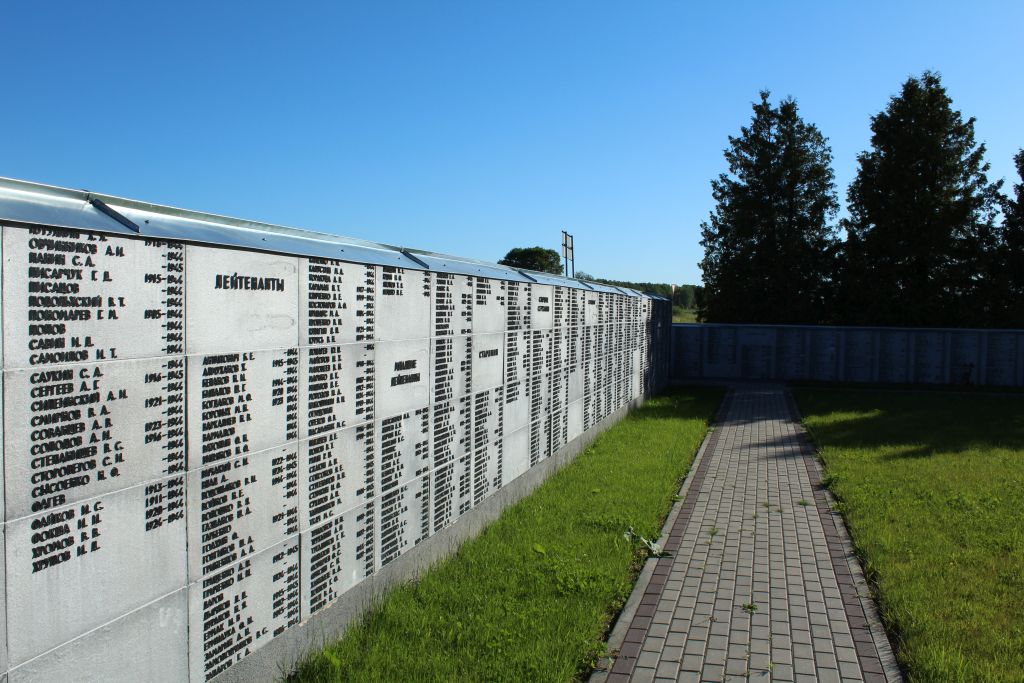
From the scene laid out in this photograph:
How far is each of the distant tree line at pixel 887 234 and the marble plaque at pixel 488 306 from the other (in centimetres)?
2485

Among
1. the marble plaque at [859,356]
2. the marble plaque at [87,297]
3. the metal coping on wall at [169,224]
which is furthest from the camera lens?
the marble plaque at [859,356]

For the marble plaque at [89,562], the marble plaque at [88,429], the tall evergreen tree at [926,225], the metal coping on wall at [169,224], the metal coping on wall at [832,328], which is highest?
the tall evergreen tree at [926,225]

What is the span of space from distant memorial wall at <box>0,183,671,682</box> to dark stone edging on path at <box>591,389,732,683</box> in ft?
5.39

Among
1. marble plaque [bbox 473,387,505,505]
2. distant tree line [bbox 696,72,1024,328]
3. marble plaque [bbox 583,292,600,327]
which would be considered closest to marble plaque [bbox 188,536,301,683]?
marble plaque [bbox 473,387,505,505]

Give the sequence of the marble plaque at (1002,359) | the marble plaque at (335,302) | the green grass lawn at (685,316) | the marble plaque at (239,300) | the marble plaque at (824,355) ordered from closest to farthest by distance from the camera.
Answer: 1. the marble plaque at (239,300)
2. the marble plaque at (335,302)
3. the marble plaque at (1002,359)
4. the marble plaque at (824,355)
5. the green grass lawn at (685,316)

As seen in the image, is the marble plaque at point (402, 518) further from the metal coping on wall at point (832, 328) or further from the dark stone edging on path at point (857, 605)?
the metal coping on wall at point (832, 328)

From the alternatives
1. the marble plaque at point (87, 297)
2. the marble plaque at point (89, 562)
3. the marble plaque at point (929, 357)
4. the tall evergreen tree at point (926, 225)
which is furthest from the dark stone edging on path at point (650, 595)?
the tall evergreen tree at point (926, 225)

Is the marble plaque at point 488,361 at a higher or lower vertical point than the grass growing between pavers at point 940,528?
higher

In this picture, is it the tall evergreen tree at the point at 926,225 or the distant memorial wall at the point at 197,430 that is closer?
the distant memorial wall at the point at 197,430

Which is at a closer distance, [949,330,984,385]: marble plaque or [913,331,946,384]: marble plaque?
[949,330,984,385]: marble plaque

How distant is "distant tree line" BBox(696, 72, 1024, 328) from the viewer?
2747 cm

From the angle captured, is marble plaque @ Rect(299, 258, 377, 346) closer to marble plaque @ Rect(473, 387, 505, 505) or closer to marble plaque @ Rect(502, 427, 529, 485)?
marble plaque @ Rect(473, 387, 505, 505)

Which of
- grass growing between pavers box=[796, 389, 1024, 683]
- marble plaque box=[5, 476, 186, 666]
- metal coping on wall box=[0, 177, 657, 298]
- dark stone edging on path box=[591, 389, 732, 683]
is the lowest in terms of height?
dark stone edging on path box=[591, 389, 732, 683]

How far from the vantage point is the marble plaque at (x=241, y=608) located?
3.42 metres
